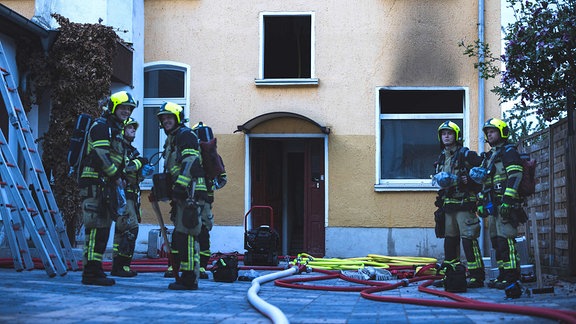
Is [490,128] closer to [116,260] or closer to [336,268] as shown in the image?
[336,268]

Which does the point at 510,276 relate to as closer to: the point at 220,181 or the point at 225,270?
the point at 225,270

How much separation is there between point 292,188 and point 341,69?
4487 mm

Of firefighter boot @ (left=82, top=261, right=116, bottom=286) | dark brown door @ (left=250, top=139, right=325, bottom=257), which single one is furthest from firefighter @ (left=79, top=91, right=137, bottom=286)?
dark brown door @ (left=250, top=139, right=325, bottom=257)

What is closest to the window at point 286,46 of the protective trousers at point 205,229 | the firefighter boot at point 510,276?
the protective trousers at point 205,229

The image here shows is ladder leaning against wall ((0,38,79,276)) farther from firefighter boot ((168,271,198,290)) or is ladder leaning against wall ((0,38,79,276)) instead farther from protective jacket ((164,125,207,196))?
protective jacket ((164,125,207,196))

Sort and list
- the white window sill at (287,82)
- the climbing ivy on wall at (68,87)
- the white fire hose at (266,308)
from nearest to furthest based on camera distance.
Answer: the white fire hose at (266,308), the climbing ivy on wall at (68,87), the white window sill at (287,82)

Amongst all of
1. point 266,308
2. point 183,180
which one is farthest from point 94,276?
point 266,308

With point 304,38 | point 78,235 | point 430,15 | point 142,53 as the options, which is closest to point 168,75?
point 142,53

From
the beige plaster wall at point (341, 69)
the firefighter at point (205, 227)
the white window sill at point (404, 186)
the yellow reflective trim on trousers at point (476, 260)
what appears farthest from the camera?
the beige plaster wall at point (341, 69)

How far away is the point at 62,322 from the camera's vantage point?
639cm

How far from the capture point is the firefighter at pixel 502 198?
9.73m

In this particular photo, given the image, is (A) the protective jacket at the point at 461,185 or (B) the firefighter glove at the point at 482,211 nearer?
(B) the firefighter glove at the point at 482,211

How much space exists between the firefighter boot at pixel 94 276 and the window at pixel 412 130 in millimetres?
8506

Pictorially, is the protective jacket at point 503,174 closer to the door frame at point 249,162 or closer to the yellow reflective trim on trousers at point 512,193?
the yellow reflective trim on trousers at point 512,193
